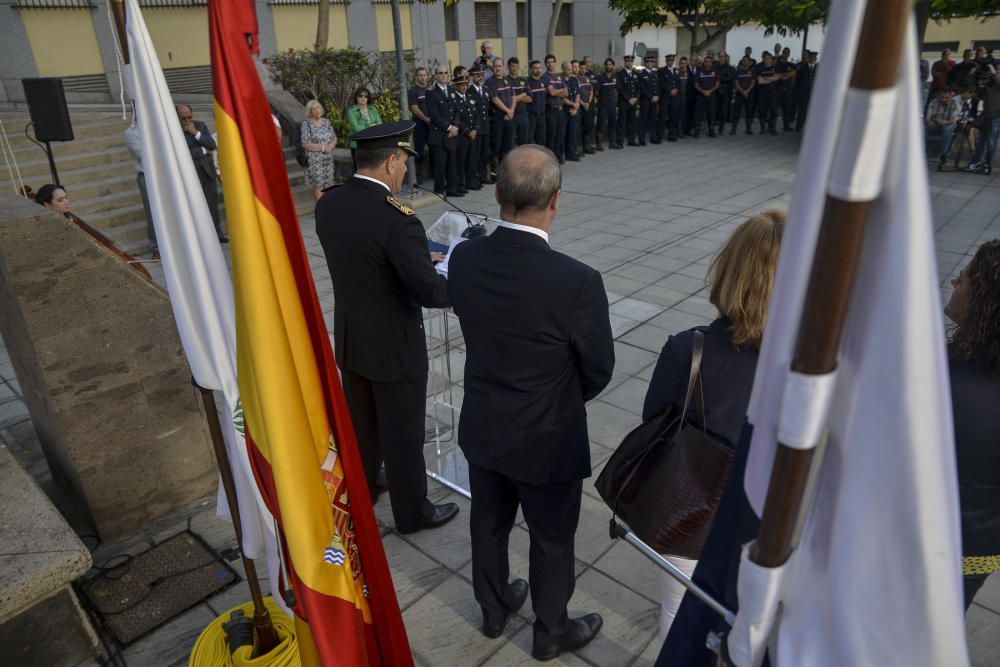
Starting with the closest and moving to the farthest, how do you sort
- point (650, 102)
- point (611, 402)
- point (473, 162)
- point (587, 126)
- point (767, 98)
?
point (611, 402)
point (473, 162)
point (587, 126)
point (650, 102)
point (767, 98)

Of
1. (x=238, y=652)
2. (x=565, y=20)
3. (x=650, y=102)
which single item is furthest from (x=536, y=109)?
(x=565, y=20)

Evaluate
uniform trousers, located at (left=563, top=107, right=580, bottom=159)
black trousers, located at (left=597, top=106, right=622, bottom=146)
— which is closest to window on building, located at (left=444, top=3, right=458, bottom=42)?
black trousers, located at (left=597, top=106, right=622, bottom=146)

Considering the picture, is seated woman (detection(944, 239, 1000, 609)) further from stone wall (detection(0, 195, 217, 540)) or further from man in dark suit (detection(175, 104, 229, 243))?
man in dark suit (detection(175, 104, 229, 243))

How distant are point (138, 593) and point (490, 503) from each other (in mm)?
1800

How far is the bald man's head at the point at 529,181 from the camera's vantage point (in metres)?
2.17

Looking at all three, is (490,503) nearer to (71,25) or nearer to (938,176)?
(938,176)

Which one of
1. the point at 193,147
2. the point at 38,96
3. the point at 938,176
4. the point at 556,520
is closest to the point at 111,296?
the point at 556,520

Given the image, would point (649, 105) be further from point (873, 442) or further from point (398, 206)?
point (873, 442)

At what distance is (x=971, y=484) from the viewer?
76.2 inches

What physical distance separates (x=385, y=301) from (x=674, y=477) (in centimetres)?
159

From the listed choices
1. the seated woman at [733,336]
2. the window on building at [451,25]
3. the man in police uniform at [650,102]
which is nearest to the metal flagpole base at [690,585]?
the seated woman at [733,336]

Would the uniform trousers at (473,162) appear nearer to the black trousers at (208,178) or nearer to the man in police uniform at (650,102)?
the black trousers at (208,178)

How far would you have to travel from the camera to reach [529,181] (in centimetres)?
217

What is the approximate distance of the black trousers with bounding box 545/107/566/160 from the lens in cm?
1328
